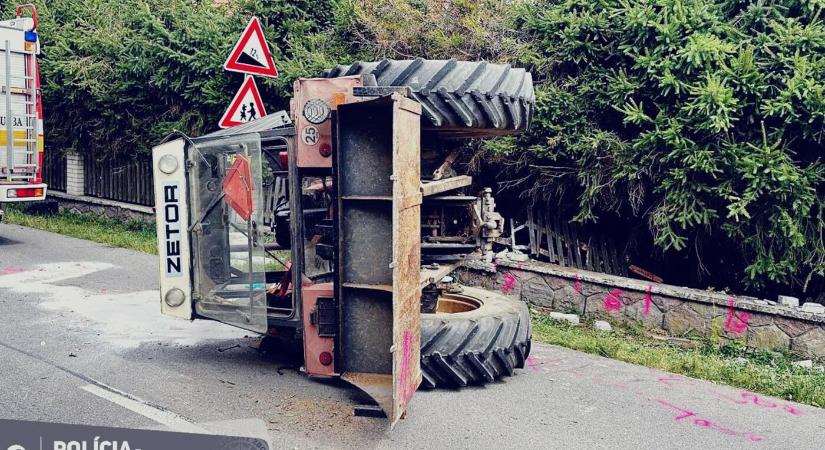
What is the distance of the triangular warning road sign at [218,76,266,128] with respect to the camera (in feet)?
26.9

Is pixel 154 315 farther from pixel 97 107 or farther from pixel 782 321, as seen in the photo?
pixel 97 107

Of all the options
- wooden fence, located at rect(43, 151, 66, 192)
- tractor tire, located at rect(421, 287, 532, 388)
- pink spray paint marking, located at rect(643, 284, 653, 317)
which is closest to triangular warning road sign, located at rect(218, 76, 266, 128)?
tractor tire, located at rect(421, 287, 532, 388)

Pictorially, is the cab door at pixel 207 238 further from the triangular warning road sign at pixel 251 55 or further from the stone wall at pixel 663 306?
the stone wall at pixel 663 306

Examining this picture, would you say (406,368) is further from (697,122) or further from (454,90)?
(697,122)

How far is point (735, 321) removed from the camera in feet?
25.8

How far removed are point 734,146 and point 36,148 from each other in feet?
32.8

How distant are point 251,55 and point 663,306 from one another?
5265 millimetres

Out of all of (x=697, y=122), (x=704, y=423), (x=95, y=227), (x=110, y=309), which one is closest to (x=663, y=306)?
(x=697, y=122)

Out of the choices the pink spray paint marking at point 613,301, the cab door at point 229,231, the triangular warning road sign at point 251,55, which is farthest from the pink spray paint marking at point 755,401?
the triangular warning road sign at point 251,55

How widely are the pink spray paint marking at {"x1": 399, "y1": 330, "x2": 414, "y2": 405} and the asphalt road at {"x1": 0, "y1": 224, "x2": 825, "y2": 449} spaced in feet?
1.07

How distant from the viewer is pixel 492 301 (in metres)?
6.28

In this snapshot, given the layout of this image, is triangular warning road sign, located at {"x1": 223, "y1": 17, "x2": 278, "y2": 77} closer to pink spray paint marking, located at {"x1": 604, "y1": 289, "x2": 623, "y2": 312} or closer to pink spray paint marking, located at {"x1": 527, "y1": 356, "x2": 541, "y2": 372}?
pink spray paint marking, located at {"x1": 527, "y1": 356, "x2": 541, "y2": 372}

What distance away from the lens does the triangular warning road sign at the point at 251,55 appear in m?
8.14

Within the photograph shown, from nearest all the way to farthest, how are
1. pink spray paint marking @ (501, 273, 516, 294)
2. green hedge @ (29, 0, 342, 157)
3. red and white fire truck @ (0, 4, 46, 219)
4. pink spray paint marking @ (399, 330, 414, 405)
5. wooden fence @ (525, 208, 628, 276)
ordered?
pink spray paint marking @ (399, 330, 414, 405) < pink spray paint marking @ (501, 273, 516, 294) < wooden fence @ (525, 208, 628, 276) < red and white fire truck @ (0, 4, 46, 219) < green hedge @ (29, 0, 342, 157)
